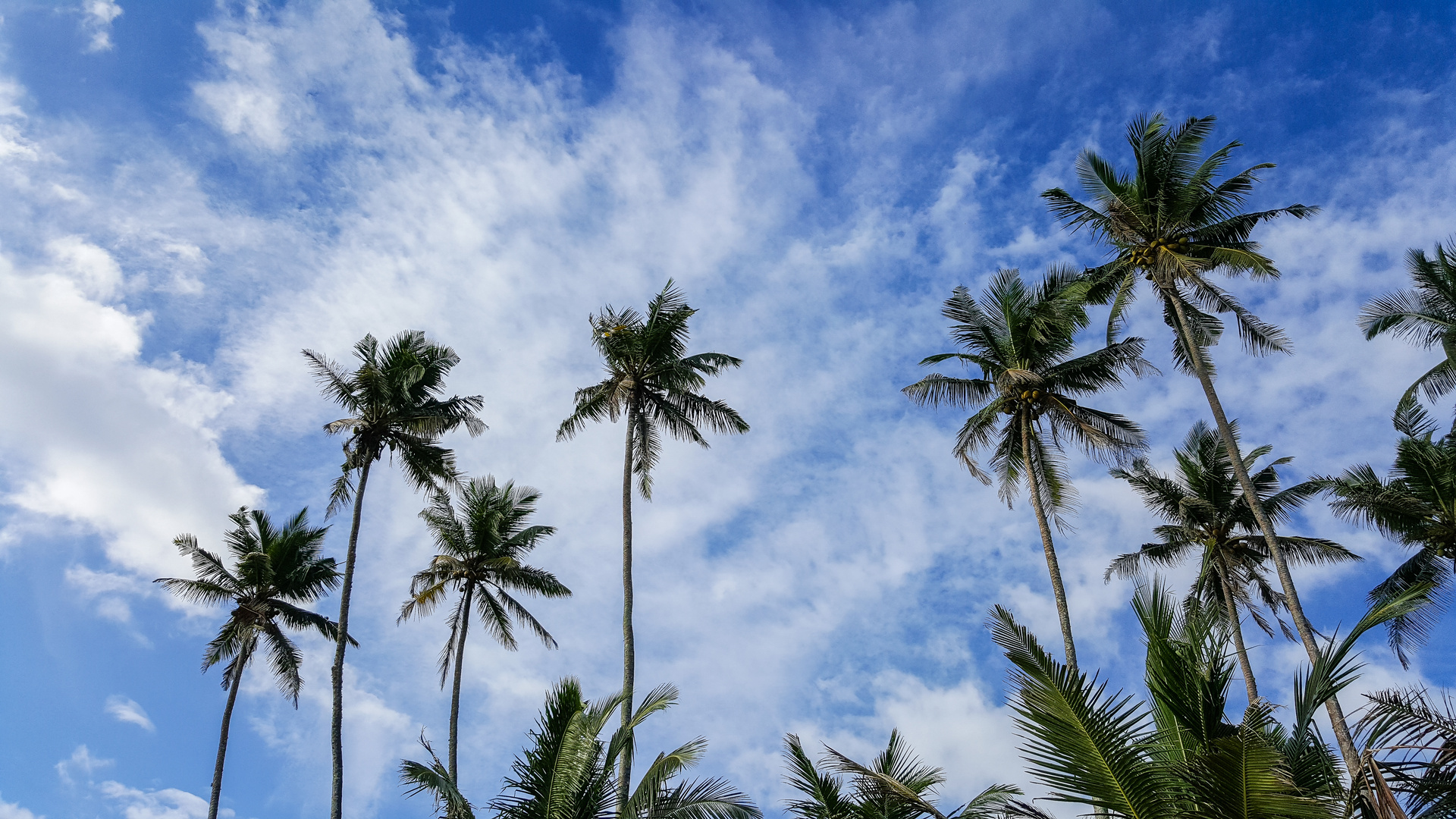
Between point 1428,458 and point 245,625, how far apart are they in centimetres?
3176

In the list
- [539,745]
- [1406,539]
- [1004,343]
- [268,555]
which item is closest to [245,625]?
[268,555]

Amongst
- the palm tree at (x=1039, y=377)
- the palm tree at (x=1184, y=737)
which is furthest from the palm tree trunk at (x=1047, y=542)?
the palm tree at (x=1184, y=737)

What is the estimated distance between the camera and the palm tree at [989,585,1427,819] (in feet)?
17.6

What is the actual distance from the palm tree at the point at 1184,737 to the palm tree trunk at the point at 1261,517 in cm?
995

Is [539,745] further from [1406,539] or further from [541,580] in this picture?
[1406,539]

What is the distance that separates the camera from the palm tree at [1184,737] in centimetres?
535

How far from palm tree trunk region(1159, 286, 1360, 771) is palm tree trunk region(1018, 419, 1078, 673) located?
12.8 feet

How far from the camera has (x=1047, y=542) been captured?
67.4ft

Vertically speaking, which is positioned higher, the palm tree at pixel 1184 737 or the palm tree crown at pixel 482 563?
the palm tree crown at pixel 482 563

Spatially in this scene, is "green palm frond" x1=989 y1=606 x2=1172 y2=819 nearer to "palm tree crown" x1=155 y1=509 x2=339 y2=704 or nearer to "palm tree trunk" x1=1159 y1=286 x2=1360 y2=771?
"palm tree trunk" x1=1159 y1=286 x2=1360 y2=771

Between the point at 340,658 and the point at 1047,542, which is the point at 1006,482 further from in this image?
the point at 340,658

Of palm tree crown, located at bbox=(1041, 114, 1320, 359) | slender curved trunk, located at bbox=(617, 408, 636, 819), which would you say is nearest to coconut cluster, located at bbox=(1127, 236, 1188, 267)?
palm tree crown, located at bbox=(1041, 114, 1320, 359)

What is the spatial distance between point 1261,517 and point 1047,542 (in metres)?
4.22

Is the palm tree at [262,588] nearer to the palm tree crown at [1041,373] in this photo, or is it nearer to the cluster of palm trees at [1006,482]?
the cluster of palm trees at [1006,482]
